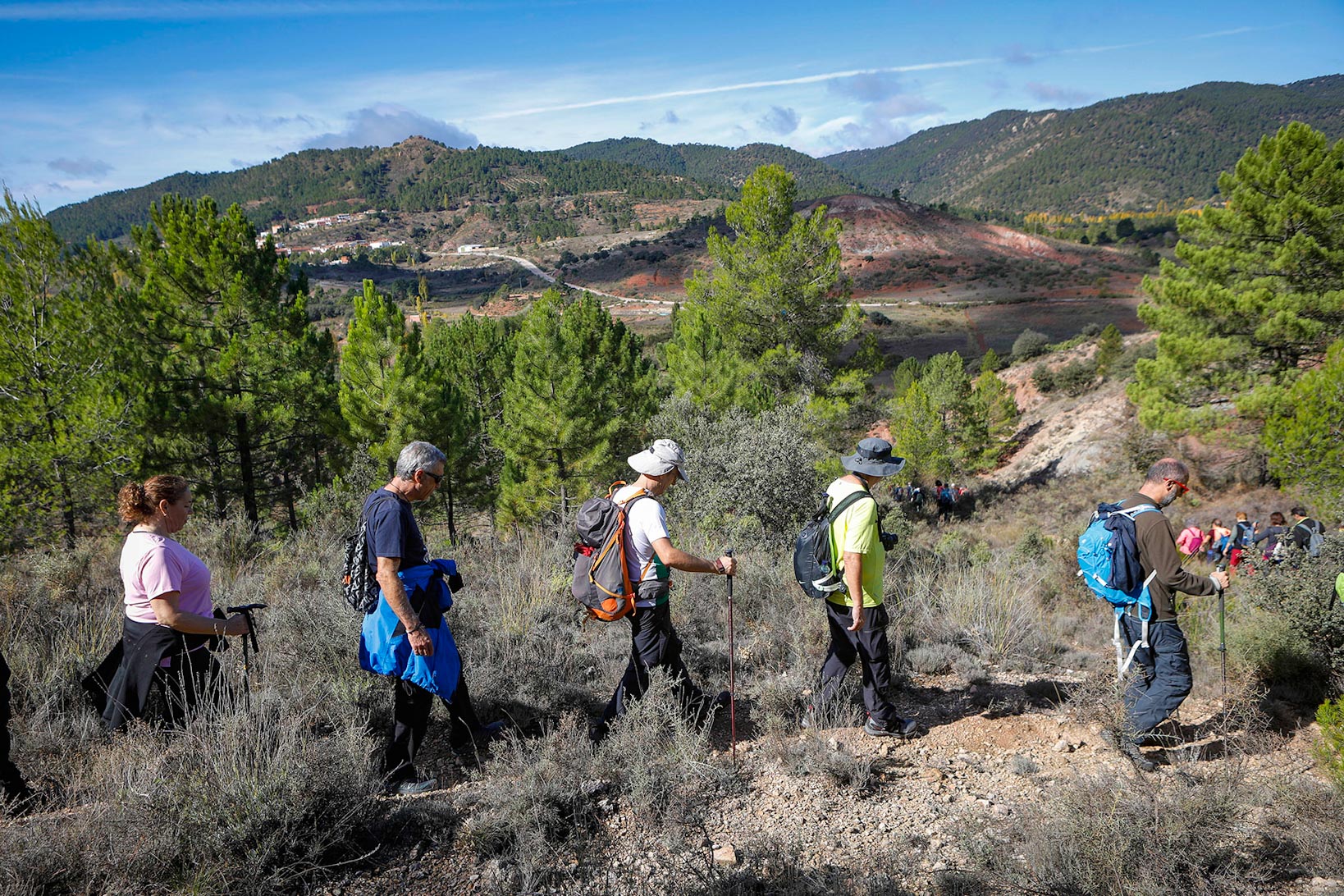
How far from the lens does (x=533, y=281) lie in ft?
310

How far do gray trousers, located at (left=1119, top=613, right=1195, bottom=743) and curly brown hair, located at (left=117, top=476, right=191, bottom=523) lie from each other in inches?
173

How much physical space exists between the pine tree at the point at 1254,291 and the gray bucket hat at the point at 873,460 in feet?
40.3

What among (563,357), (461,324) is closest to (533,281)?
(461,324)

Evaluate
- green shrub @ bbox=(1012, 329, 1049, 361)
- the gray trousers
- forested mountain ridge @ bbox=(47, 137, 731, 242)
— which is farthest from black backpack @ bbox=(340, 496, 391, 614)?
forested mountain ridge @ bbox=(47, 137, 731, 242)

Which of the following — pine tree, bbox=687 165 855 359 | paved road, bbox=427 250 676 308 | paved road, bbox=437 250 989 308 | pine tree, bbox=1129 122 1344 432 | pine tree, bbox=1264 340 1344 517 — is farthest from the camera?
paved road, bbox=427 250 676 308

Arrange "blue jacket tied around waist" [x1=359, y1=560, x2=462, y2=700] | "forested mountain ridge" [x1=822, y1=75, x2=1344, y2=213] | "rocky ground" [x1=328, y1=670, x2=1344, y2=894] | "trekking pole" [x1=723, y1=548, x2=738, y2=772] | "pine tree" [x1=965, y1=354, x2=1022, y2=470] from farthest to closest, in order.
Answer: "forested mountain ridge" [x1=822, y1=75, x2=1344, y2=213] < "pine tree" [x1=965, y1=354, x2=1022, y2=470] < "trekking pole" [x1=723, y1=548, x2=738, y2=772] < "blue jacket tied around waist" [x1=359, y1=560, x2=462, y2=700] < "rocky ground" [x1=328, y1=670, x2=1344, y2=894]

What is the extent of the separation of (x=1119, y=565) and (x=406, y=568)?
130 inches

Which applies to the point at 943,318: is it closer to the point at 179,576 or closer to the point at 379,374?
the point at 379,374

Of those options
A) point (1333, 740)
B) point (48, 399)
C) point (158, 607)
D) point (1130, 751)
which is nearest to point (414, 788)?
point (158, 607)

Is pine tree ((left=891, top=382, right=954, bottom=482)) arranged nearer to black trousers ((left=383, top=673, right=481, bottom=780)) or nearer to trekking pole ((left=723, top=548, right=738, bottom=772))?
trekking pole ((left=723, top=548, right=738, bottom=772))

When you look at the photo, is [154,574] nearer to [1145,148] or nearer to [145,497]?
[145,497]

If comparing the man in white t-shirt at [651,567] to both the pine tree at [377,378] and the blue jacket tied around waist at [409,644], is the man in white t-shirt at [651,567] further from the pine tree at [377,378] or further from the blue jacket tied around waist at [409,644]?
the pine tree at [377,378]

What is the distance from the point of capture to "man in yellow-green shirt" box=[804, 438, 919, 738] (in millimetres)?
3287

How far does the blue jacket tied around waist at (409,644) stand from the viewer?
2842 millimetres
